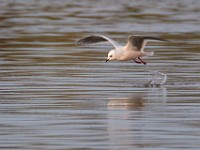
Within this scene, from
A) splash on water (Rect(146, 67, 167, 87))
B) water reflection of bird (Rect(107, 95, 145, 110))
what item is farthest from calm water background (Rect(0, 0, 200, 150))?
splash on water (Rect(146, 67, 167, 87))

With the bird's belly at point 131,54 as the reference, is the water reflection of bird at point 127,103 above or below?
below

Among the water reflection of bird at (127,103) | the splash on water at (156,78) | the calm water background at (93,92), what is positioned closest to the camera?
the calm water background at (93,92)

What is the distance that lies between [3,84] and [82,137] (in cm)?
582

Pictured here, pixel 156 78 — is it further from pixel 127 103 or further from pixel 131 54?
pixel 127 103

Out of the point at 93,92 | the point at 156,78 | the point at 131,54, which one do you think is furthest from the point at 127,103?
the point at 156,78

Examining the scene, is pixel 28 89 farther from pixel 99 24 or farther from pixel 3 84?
pixel 99 24

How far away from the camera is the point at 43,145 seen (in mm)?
12141

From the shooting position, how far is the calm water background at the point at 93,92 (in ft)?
41.8

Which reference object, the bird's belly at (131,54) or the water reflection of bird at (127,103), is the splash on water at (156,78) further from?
the water reflection of bird at (127,103)

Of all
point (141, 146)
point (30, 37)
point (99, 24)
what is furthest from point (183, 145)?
point (99, 24)

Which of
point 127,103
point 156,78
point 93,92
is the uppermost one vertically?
point 156,78

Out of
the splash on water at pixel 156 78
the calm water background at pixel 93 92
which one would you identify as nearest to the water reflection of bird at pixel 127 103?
the calm water background at pixel 93 92

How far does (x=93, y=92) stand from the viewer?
1727 cm

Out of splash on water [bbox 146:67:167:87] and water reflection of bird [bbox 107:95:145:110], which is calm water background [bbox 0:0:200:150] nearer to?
water reflection of bird [bbox 107:95:145:110]
